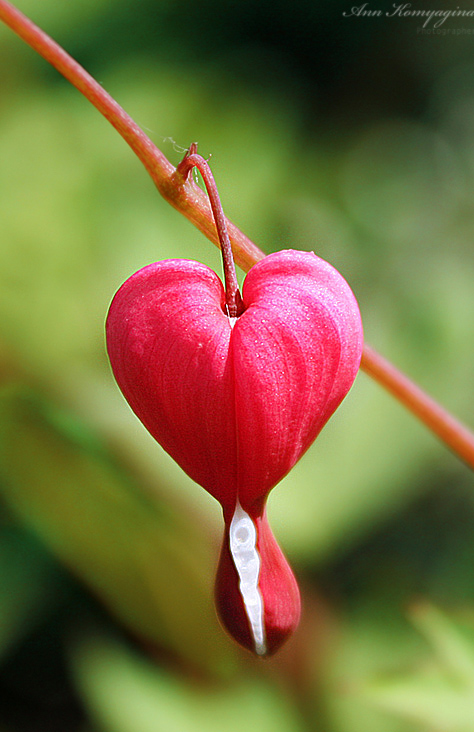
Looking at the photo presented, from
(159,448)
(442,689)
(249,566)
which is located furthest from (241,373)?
(159,448)

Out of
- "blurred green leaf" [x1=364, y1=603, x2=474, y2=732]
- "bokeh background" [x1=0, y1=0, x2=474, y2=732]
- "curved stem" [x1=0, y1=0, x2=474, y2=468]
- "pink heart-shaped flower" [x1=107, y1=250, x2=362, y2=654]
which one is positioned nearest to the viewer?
"pink heart-shaped flower" [x1=107, y1=250, x2=362, y2=654]

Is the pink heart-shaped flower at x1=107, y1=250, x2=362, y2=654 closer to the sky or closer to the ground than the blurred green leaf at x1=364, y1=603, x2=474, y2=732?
closer to the sky

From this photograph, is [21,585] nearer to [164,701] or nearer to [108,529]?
[108,529]

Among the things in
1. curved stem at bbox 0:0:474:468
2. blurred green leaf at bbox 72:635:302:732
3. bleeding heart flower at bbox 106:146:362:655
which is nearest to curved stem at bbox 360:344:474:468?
curved stem at bbox 0:0:474:468

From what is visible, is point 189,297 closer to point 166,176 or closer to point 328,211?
point 166,176

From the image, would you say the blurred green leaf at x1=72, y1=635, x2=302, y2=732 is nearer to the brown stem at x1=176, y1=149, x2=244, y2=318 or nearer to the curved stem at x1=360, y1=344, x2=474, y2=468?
the curved stem at x1=360, y1=344, x2=474, y2=468

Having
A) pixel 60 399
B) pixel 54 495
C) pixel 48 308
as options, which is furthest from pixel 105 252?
→ pixel 54 495

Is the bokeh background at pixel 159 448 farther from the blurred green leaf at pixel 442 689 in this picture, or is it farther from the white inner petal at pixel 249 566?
the white inner petal at pixel 249 566

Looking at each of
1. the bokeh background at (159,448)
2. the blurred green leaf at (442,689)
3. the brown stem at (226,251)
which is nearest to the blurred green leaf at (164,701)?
the bokeh background at (159,448)
